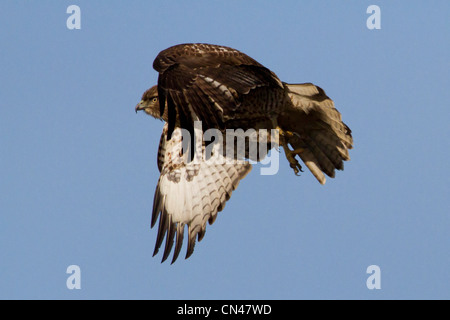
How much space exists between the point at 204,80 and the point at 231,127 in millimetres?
2019

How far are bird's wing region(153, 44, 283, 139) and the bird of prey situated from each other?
1 cm

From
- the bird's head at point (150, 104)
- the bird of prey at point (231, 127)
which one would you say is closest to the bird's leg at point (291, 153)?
the bird of prey at point (231, 127)

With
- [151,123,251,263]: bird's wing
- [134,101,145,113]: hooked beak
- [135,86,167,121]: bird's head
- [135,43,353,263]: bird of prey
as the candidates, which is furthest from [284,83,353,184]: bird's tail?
[134,101,145,113]: hooked beak

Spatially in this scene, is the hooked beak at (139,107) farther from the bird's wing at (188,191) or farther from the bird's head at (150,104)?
the bird's wing at (188,191)

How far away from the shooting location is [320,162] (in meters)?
11.5

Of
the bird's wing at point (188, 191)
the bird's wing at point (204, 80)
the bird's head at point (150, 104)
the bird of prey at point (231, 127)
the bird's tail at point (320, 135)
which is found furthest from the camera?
the bird's head at point (150, 104)

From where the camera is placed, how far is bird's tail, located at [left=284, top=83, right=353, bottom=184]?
434 inches

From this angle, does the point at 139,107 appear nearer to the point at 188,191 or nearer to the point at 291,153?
the point at 188,191

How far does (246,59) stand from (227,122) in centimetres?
121

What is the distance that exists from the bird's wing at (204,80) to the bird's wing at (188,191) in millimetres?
1516

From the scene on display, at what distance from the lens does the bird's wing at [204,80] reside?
9.02 meters

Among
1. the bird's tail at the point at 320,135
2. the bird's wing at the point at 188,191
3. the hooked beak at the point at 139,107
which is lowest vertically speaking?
the bird's wing at the point at 188,191

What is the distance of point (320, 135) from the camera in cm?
1141

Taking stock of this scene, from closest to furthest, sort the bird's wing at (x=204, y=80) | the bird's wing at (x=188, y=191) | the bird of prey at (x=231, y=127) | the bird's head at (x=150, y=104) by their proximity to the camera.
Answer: the bird's wing at (x=204, y=80) < the bird of prey at (x=231, y=127) < the bird's wing at (x=188, y=191) < the bird's head at (x=150, y=104)
